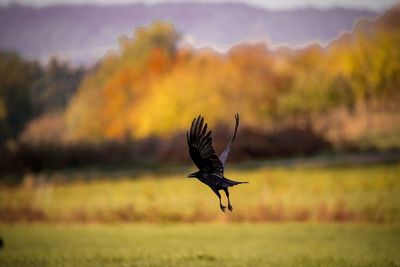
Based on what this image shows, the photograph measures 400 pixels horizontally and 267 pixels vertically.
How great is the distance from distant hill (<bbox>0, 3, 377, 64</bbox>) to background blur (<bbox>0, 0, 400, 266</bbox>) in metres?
0.19

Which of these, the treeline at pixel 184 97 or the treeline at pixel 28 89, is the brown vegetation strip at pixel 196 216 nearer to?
the treeline at pixel 184 97

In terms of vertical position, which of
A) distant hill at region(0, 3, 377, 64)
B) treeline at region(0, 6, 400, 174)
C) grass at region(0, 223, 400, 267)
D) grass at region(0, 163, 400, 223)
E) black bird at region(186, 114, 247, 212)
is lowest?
grass at region(0, 223, 400, 267)

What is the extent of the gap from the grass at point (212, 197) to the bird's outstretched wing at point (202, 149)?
16689mm

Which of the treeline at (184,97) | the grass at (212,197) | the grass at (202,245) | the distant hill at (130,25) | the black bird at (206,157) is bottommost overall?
the grass at (202,245)

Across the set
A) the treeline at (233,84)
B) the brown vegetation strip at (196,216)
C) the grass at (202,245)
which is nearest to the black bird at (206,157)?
the grass at (202,245)

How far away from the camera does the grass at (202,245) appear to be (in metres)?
15.2

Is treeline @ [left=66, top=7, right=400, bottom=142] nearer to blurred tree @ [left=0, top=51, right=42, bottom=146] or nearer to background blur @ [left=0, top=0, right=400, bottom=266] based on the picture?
background blur @ [left=0, top=0, right=400, bottom=266]

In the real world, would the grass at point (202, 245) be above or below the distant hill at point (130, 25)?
below

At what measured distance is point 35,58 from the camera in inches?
2867

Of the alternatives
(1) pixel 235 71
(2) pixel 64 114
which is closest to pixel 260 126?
(1) pixel 235 71

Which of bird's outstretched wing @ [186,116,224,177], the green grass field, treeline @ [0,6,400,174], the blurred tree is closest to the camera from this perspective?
bird's outstretched wing @ [186,116,224,177]

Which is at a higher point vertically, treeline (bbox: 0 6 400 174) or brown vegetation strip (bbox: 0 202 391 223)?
treeline (bbox: 0 6 400 174)

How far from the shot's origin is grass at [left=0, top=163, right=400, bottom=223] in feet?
86.1

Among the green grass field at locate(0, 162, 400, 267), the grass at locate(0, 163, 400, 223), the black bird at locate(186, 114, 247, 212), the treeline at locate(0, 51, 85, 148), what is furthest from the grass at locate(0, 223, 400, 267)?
the treeline at locate(0, 51, 85, 148)
